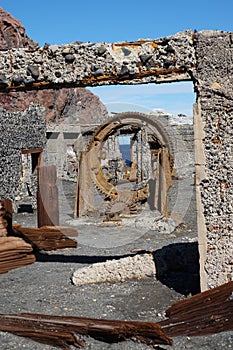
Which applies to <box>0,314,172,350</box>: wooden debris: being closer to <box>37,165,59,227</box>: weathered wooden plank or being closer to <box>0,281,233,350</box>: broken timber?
<box>0,281,233,350</box>: broken timber

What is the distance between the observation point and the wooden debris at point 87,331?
4.31 metres

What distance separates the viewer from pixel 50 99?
149 feet

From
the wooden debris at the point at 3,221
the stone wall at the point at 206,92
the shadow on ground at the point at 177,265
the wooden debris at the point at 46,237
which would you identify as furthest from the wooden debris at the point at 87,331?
the wooden debris at the point at 46,237

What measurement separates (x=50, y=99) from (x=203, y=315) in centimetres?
4234

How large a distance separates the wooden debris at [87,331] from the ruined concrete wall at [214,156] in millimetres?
1239

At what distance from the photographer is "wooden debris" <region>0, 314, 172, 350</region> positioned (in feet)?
14.1

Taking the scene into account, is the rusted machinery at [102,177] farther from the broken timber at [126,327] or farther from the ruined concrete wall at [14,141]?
the broken timber at [126,327]

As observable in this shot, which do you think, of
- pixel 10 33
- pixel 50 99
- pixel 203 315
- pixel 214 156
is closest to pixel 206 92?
pixel 214 156

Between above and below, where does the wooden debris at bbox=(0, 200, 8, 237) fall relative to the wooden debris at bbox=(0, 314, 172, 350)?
above

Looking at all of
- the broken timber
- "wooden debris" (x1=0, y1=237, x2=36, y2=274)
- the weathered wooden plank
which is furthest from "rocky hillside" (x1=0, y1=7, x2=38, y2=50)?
the broken timber

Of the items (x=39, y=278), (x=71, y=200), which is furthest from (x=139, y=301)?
(x=71, y=200)

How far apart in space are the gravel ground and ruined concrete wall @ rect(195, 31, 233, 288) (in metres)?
0.74

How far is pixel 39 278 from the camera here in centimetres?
697

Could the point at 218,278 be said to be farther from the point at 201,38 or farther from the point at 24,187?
the point at 24,187
